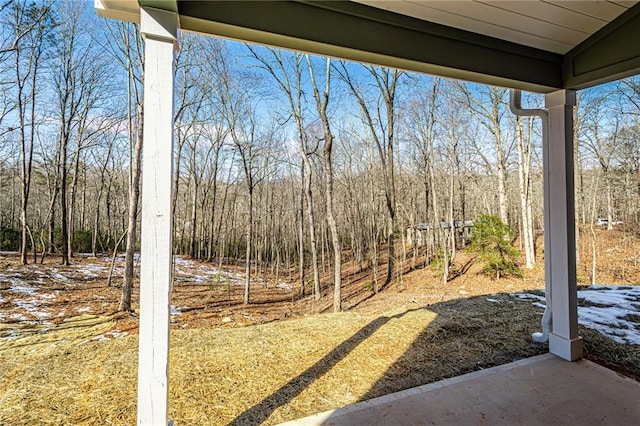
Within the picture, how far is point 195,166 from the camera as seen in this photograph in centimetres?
766

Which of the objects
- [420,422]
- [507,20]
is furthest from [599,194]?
[420,422]

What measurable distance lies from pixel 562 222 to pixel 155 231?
8.47 feet

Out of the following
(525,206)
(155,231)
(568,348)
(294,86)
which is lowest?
(568,348)

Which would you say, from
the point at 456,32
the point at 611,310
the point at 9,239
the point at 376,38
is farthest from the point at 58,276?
the point at 611,310

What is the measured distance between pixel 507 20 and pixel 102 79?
17.5 ft

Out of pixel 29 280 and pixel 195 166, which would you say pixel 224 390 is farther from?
pixel 195 166

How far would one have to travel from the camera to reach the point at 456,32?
1892mm

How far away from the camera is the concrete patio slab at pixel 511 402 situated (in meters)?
1.61

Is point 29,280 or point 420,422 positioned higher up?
point 29,280

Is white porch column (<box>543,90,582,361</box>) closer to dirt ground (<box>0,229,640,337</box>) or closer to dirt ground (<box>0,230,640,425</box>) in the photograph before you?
dirt ground (<box>0,230,640,425</box>)

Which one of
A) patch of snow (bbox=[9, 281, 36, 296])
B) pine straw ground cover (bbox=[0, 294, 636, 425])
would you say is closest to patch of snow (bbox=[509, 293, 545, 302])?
pine straw ground cover (bbox=[0, 294, 636, 425])

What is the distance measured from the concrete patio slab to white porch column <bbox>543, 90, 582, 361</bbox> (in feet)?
0.77

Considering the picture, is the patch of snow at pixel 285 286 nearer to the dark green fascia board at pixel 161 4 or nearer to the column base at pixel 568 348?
the column base at pixel 568 348

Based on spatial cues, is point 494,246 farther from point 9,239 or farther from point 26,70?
point 26,70
